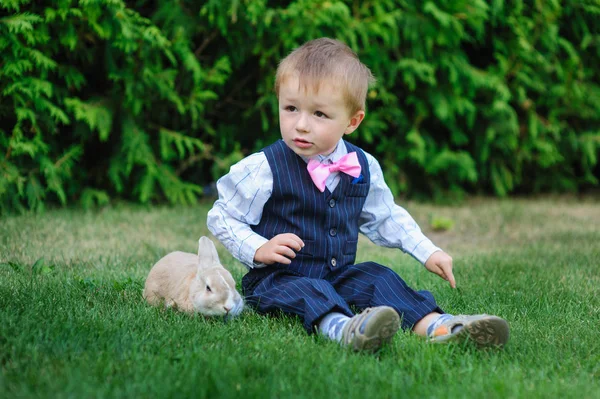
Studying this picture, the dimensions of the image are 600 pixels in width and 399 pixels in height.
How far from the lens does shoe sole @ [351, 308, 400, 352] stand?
2.38 meters

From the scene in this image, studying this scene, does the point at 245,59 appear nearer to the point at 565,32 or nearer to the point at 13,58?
the point at 13,58

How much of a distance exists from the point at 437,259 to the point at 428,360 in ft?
2.33

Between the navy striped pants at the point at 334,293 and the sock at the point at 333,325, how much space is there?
22 mm

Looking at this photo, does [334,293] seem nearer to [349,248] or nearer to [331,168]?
[349,248]

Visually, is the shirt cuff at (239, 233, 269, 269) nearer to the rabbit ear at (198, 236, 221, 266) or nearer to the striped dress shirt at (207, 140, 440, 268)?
the striped dress shirt at (207, 140, 440, 268)

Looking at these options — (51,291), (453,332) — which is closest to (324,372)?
(453,332)

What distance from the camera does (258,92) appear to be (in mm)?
6055

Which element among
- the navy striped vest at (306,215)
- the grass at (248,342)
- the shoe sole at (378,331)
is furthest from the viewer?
the navy striped vest at (306,215)

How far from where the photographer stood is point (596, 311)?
3.12 m

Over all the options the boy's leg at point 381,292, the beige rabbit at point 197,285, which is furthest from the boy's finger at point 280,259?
the boy's leg at point 381,292

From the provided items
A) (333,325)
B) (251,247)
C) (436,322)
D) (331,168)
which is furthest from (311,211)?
(436,322)

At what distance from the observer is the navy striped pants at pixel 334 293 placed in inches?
107

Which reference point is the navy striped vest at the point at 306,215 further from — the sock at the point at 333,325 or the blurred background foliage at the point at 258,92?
the blurred background foliage at the point at 258,92

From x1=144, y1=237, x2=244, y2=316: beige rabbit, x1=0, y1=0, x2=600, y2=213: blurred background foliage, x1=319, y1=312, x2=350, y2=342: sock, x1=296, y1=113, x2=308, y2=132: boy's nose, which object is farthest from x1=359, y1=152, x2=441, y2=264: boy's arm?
x1=0, y1=0, x2=600, y2=213: blurred background foliage
